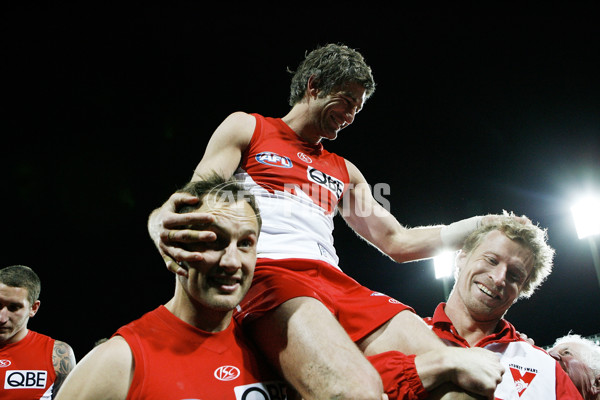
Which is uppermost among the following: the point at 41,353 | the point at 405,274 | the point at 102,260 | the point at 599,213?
the point at 599,213

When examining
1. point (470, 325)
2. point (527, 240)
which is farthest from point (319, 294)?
point (527, 240)

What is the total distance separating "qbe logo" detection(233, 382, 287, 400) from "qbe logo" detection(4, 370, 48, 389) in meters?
2.97

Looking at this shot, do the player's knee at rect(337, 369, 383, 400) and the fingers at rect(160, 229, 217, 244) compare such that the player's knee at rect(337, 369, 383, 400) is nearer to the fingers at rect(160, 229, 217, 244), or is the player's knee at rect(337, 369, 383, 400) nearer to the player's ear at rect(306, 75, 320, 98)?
the fingers at rect(160, 229, 217, 244)

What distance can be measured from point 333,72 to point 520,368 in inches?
72.8

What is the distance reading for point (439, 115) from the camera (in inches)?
335

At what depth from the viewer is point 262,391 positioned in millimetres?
1421

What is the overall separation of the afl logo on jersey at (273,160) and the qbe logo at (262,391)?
A: 0.89 m

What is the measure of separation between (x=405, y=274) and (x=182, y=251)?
1113cm

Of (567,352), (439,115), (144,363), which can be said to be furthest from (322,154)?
(439,115)

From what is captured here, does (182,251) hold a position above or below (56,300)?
above

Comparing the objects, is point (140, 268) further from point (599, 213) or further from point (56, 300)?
point (599, 213)

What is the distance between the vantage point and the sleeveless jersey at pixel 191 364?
1.28 meters

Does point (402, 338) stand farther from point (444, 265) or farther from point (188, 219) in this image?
point (444, 265)

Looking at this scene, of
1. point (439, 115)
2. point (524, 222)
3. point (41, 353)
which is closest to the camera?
point (524, 222)
